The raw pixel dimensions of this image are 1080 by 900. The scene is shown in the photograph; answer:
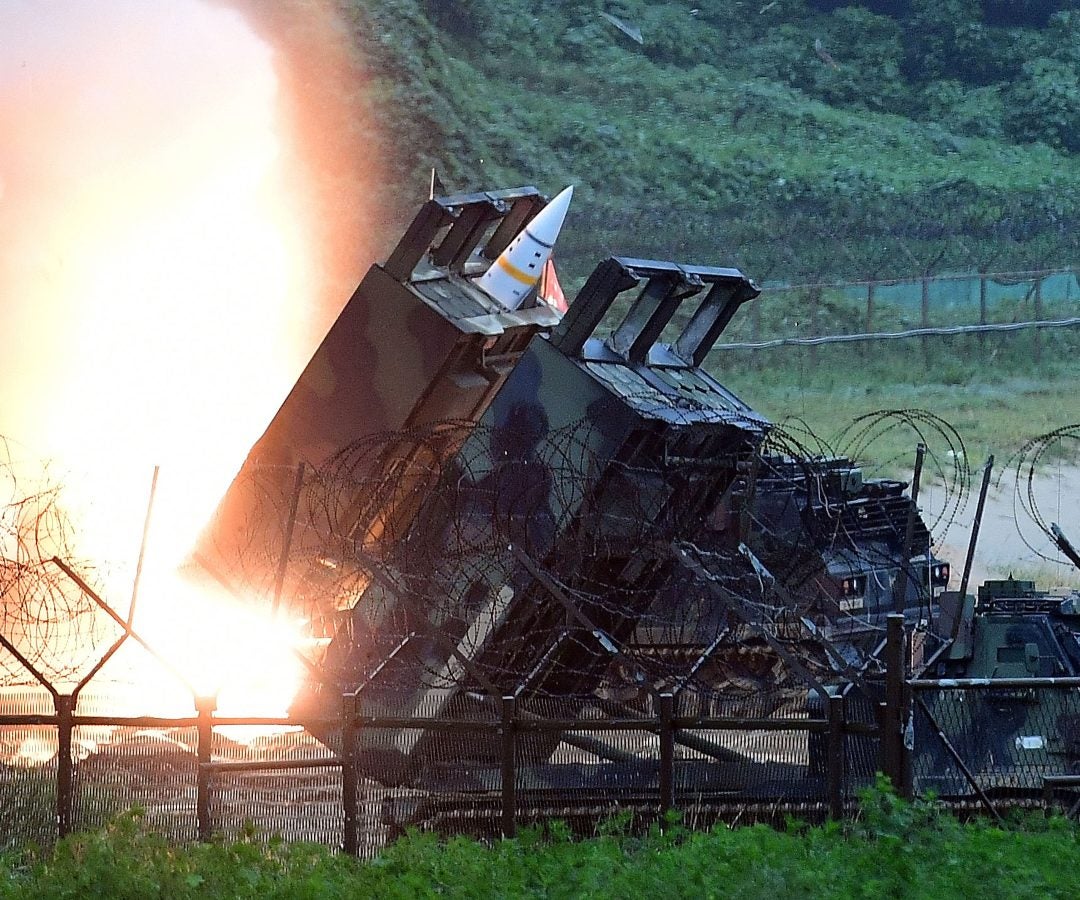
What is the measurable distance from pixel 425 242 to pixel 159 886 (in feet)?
20.6

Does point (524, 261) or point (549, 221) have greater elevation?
point (549, 221)

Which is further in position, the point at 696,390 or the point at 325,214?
the point at 325,214

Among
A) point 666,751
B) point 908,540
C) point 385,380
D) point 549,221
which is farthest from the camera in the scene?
point 549,221

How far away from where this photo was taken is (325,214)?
30297 mm

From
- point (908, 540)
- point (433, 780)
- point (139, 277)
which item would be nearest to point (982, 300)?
point (139, 277)

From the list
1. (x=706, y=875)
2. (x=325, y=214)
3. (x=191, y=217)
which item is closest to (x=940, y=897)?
(x=706, y=875)

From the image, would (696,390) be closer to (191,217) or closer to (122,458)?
(122,458)

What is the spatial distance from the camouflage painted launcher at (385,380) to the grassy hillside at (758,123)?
1796 cm

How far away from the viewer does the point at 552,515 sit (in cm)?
1180

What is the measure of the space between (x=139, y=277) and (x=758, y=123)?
640 inches

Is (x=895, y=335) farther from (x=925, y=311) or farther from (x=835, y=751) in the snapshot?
(x=835, y=751)

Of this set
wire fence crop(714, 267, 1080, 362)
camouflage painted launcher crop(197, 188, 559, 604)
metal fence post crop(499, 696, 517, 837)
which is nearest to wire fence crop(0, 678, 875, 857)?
metal fence post crop(499, 696, 517, 837)

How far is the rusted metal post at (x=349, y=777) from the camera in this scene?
8820 millimetres

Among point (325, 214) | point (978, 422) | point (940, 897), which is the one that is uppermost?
point (325, 214)
